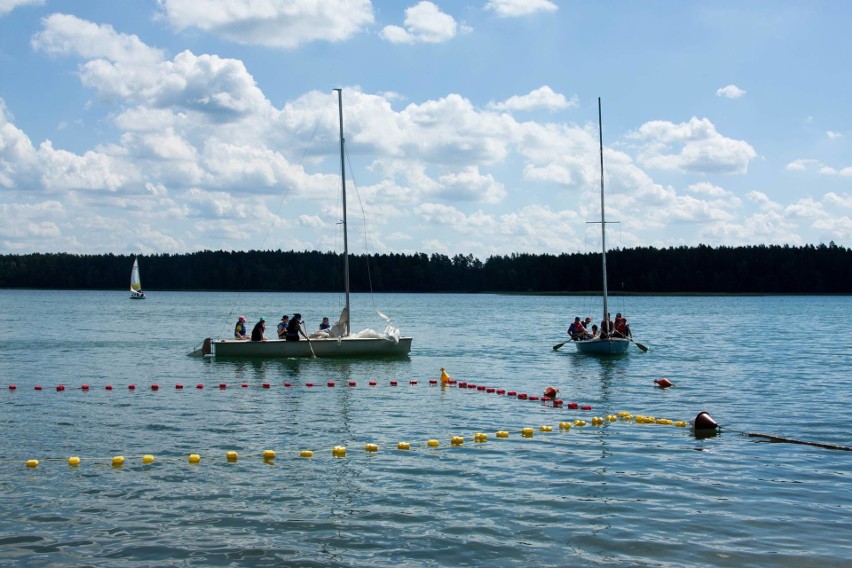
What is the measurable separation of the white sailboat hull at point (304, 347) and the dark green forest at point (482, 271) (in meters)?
117

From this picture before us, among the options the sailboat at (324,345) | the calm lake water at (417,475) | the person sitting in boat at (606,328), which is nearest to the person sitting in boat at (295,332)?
the sailboat at (324,345)

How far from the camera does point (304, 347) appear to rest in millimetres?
35250

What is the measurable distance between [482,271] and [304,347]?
164653 mm

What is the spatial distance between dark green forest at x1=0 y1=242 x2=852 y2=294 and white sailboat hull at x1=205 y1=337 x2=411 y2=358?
384 ft

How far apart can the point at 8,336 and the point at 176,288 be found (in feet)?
484

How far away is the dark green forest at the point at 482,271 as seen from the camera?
150000 mm

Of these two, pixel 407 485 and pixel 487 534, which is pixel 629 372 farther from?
pixel 487 534

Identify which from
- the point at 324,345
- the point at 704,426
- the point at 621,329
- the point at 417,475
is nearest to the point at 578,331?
the point at 621,329

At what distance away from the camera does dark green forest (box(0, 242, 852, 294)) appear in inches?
5906

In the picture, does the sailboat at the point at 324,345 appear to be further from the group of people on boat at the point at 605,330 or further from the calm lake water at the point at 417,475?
the group of people on boat at the point at 605,330

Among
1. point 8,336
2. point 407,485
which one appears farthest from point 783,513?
point 8,336

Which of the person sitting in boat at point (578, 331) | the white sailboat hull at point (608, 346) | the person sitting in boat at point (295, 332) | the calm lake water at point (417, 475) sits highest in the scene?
the person sitting in boat at point (295, 332)

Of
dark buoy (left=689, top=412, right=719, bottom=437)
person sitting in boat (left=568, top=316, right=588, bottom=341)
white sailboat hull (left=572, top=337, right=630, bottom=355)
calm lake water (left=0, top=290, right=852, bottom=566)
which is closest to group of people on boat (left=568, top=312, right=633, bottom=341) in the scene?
person sitting in boat (left=568, top=316, right=588, bottom=341)

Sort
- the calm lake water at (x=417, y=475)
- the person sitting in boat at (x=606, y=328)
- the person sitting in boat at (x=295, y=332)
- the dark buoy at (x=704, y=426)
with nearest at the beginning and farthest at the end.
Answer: the calm lake water at (x=417, y=475)
the dark buoy at (x=704, y=426)
the person sitting in boat at (x=295, y=332)
the person sitting in boat at (x=606, y=328)
